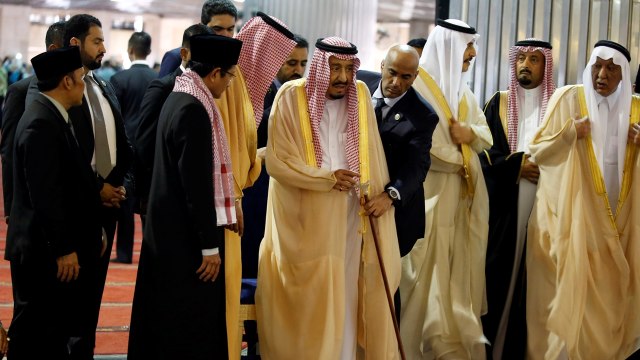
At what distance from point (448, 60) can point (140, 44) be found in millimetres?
3124

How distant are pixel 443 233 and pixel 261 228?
3.00ft

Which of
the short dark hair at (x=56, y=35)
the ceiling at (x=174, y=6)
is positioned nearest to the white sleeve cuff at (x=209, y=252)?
the short dark hair at (x=56, y=35)

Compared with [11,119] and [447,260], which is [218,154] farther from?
[447,260]

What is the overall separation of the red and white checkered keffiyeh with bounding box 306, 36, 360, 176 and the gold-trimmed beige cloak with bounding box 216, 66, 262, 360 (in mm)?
262

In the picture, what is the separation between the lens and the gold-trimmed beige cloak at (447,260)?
5.15 m

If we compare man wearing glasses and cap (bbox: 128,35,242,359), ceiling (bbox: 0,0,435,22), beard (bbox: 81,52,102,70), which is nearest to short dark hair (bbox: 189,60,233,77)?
man wearing glasses and cap (bbox: 128,35,242,359)

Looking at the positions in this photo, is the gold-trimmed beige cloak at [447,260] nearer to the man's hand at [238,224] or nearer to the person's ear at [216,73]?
the man's hand at [238,224]

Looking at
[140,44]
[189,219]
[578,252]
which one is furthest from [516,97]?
[140,44]

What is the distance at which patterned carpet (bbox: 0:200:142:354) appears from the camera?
533 cm

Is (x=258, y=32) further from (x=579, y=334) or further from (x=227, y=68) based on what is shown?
(x=579, y=334)

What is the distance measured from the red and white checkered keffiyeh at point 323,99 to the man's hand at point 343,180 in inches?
3.9

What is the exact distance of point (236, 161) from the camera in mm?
4215

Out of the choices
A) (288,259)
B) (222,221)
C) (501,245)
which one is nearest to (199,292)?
(222,221)

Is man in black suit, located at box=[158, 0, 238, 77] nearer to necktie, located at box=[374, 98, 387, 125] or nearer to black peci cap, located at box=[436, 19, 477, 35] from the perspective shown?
necktie, located at box=[374, 98, 387, 125]
